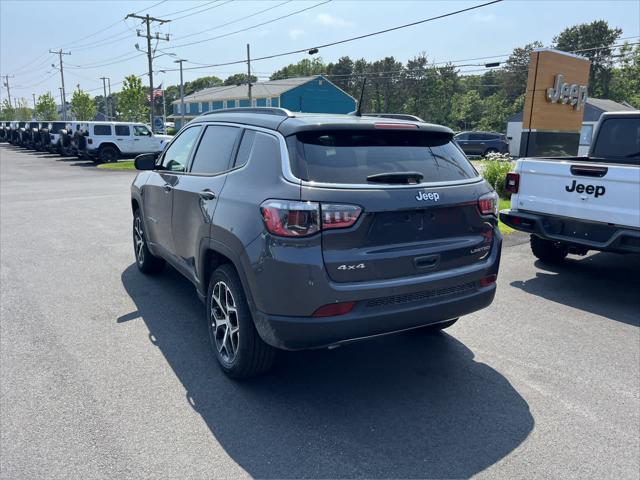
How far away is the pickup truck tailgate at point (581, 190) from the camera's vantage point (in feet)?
17.1

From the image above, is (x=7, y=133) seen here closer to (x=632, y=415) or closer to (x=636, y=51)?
(x=632, y=415)

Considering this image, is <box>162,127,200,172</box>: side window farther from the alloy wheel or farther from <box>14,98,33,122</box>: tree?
<box>14,98,33,122</box>: tree

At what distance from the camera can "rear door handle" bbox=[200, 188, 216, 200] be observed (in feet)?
12.2

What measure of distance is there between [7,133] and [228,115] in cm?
5187

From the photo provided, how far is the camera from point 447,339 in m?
4.43

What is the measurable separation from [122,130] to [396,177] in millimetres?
26198

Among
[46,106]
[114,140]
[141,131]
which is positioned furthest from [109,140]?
[46,106]

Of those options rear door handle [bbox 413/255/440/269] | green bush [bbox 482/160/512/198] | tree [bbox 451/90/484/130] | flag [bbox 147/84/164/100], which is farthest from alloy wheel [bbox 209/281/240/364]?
tree [bbox 451/90/484/130]

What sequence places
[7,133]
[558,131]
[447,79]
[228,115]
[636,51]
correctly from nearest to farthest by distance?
1. [228,115]
2. [558,131]
3. [7,133]
4. [636,51]
5. [447,79]

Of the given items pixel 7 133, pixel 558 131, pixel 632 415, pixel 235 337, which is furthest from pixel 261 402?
pixel 7 133

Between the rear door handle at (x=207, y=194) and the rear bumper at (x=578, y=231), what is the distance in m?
4.18

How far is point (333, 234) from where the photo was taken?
2891mm

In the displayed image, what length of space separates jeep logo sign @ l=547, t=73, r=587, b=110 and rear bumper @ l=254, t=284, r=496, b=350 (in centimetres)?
1198

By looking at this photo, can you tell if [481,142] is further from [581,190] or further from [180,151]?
[180,151]
